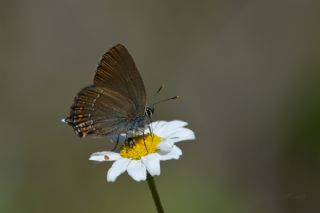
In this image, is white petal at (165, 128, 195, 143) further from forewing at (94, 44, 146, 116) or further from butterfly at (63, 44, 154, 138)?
forewing at (94, 44, 146, 116)

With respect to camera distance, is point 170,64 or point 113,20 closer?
point 170,64

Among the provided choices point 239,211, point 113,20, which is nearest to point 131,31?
point 113,20

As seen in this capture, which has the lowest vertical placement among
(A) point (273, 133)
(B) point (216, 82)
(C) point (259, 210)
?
(C) point (259, 210)

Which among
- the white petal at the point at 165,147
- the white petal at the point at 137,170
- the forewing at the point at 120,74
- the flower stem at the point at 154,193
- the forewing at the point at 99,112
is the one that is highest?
the forewing at the point at 120,74

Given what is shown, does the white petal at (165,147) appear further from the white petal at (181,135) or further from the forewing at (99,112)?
the forewing at (99,112)

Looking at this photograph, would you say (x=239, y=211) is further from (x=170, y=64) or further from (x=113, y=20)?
(x=113, y=20)

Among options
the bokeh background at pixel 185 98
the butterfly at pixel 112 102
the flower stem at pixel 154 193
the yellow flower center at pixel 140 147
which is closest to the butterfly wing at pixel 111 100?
the butterfly at pixel 112 102
